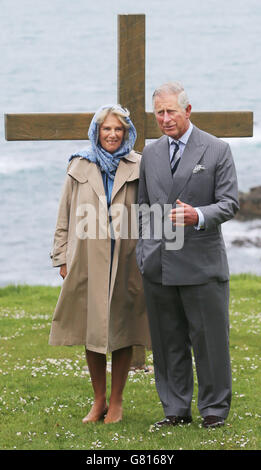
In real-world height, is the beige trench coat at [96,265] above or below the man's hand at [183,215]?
below

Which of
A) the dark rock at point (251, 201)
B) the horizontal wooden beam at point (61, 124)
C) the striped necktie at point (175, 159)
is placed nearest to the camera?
the striped necktie at point (175, 159)

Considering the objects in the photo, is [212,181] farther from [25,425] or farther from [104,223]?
[25,425]

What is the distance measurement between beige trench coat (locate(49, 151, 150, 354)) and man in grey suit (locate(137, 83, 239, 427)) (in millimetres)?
165

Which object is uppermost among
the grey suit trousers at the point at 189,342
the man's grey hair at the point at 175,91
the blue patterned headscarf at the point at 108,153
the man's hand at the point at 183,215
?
the man's grey hair at the point at 175,91

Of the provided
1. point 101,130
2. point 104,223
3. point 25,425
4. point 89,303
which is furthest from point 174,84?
point 25,425

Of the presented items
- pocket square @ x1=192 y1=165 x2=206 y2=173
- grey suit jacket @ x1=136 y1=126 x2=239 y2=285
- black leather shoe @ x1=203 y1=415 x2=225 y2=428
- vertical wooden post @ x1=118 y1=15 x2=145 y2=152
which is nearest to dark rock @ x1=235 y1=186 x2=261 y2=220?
vertical wooden post @ x1=118 y1=15 x2=145 y2=152

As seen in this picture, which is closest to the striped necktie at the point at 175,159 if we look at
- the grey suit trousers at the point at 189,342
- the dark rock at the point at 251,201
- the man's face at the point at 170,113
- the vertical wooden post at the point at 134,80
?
the man's face at the point at 170,113

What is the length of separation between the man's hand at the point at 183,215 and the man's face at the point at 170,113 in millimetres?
545

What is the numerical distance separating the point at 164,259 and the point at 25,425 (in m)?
1.68

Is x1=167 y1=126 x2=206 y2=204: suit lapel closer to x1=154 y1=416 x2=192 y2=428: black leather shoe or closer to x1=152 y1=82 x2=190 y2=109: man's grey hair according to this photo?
x1=152 y1=82 x2=190 y2=109: man's grey hair

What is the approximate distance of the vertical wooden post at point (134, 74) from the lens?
25.2 ft

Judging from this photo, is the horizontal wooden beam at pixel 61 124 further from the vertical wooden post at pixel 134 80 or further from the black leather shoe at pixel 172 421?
the black leather shoe at pixel 172 421

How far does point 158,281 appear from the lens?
19.2 ft
